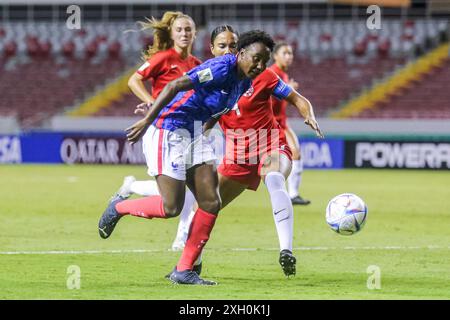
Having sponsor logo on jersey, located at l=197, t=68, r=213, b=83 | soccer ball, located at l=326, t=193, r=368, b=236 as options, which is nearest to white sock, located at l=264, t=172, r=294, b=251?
soccer ball, located at l=326, t=193, r=368, b=236

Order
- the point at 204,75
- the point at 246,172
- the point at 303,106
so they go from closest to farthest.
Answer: the point at 204,75 → the point at 303,106 → the point at 246,172

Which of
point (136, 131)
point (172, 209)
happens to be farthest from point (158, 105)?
point (172, 209)

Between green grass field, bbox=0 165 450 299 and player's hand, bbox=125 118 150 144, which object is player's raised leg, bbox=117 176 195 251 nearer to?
green grass field, bbox=0 165 450 299

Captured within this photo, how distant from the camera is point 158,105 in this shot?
8109mm

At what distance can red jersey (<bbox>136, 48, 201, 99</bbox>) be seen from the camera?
11.0 m

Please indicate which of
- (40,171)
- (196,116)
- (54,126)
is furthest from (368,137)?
(196,116)

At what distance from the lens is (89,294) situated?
8.01 meters

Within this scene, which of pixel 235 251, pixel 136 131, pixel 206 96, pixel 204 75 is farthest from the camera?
pixel 235 251

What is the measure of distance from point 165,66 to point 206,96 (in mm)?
2555

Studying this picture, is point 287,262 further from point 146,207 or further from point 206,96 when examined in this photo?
point 206,96

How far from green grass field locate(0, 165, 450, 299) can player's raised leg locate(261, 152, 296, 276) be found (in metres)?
0.19

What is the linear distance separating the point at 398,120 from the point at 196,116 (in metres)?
24.6

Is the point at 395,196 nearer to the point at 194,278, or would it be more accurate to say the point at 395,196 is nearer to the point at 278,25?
the point at 194,278

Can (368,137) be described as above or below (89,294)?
below
